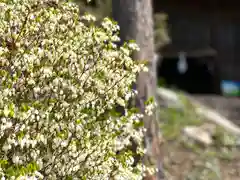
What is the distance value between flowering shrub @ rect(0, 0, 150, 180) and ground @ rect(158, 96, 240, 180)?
11.4 feet

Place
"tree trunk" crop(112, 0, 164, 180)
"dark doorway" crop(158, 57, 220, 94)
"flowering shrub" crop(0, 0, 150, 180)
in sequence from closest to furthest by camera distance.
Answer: "flowering shrub" crop(0, 0, 150, 180) < "tree trunk" crop(112, 0, 164, 180) < "dark doorway" crop(158, 57, 220, 94)

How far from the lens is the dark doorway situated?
18.4 metres

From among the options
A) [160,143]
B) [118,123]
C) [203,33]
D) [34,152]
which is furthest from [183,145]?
[203,33]

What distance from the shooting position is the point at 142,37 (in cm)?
580

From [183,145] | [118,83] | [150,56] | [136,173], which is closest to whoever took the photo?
[118,83]

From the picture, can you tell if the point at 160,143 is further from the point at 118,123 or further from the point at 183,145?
the point at 183,145

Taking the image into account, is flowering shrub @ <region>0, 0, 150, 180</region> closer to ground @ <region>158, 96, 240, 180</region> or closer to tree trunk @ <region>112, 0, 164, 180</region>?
tree trunk @ <region>112, 0, 164, 180</region>

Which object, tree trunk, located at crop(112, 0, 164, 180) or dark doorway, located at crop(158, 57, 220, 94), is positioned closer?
tree trunk, located at crop(112, 0, 164, 180)

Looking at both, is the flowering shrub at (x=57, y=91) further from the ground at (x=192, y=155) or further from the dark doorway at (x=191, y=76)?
the dark doorway at (x=191, y=76)

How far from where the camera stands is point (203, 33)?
17734mm

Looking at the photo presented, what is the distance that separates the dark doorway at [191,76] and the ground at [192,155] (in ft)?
27.4

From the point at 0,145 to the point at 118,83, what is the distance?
4.62ft

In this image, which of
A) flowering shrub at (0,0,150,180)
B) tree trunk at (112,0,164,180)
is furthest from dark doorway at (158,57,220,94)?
flowering shrub at (0,0,150,180)

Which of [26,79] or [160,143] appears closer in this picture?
[26,79]
